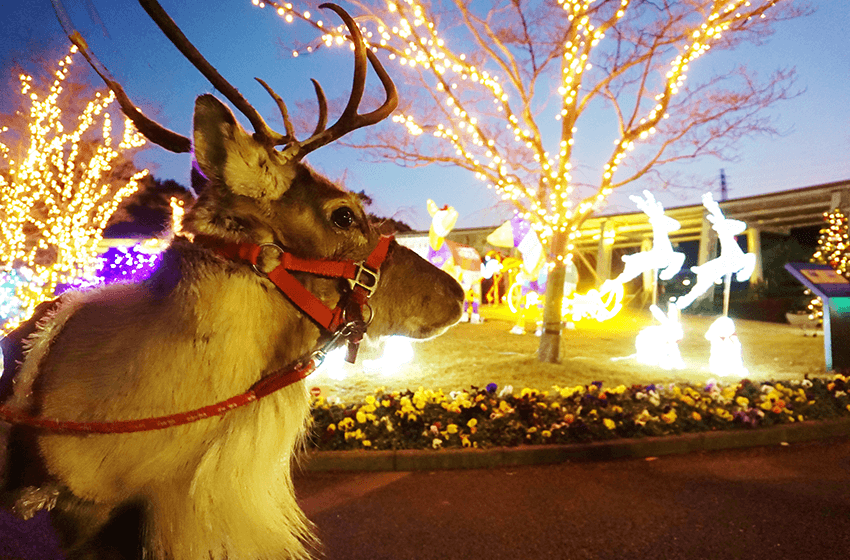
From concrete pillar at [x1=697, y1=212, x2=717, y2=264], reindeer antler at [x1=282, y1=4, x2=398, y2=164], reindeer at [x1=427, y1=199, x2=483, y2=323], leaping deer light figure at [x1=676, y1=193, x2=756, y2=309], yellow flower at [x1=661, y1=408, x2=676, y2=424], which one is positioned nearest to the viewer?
reindeer antler at [x1=282, y1=4, x2=398, y2=164]

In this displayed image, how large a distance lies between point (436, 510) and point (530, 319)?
49.2 feet

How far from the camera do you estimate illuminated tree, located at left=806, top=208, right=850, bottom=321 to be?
1477 cm

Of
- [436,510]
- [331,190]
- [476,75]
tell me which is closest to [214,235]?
[331,190]

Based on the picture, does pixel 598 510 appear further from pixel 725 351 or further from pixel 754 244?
pixel 754 244

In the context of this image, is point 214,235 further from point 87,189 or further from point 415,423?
point 87,189

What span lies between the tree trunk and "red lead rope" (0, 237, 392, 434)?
7867mm

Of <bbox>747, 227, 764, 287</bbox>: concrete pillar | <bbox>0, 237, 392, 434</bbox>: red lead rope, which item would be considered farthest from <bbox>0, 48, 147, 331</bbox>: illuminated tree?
<bbox>747, 227, 764, 287</bbox>: concrete pillar

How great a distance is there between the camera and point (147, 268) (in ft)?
4.67

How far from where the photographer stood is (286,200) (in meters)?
1.44

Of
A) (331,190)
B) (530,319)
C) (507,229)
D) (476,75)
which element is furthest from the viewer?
(530,319)

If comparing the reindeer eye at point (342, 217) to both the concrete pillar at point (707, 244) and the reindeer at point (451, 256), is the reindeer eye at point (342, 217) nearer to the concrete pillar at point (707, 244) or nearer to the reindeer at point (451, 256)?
the reindeer at point (451, 256)

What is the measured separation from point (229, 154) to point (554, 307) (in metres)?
8.49

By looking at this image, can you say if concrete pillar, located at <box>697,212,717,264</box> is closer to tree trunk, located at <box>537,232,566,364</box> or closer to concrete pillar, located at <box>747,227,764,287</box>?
concrete pillar, located at <box>747,227,764,287</box>

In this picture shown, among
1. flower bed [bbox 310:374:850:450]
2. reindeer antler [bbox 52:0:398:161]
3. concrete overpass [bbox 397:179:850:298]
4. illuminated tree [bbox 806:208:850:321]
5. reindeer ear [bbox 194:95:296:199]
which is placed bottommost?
flower bed [bbox 310:374:850:450]
